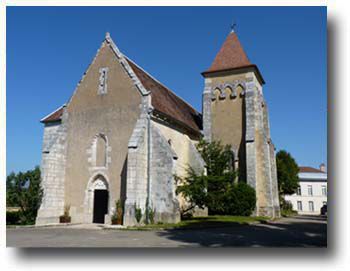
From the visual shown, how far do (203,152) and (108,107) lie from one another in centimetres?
742

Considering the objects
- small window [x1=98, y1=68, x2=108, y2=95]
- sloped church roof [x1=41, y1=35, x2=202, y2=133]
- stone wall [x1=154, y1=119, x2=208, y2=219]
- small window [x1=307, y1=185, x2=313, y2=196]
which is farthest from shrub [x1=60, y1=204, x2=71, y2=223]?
small window [x1=307, y1=185, x2=313, y2=196]

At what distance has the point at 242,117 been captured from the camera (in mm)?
26031

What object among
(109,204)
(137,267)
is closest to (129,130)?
(109,204)

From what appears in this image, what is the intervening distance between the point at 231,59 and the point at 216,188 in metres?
12.6

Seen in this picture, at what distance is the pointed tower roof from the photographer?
27.0 m

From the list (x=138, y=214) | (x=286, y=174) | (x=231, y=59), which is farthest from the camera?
(x=286, y=174)

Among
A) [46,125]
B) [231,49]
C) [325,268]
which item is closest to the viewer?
[325,268]

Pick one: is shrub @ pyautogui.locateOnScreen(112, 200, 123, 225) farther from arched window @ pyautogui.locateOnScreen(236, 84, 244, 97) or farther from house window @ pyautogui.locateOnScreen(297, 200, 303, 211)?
house window @ pyautogui.locateOnScreen(297, 200, 303, 211)

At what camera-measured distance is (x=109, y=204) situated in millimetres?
18766

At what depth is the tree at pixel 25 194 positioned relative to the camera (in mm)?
18531

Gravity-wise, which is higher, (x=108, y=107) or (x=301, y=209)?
(x=108, y=107)

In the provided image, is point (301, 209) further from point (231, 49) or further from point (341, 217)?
point (341, 217)

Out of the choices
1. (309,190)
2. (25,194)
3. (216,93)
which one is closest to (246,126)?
(216,93)

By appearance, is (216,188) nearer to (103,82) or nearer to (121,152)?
(121,152)
